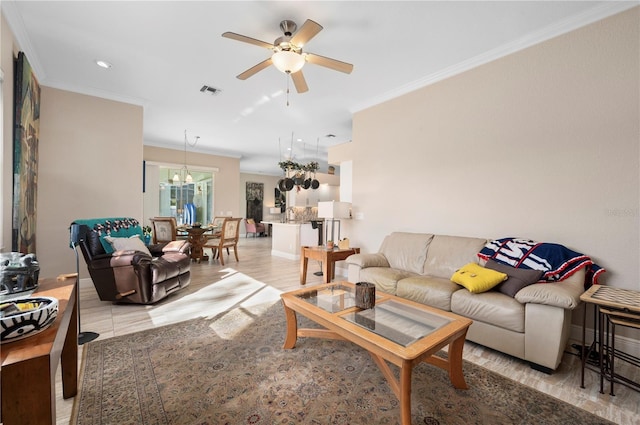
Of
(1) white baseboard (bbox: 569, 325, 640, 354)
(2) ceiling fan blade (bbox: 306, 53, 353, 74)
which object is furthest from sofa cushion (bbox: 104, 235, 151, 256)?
(1) white baseboard (bbox: 569, 325, 640, 354)

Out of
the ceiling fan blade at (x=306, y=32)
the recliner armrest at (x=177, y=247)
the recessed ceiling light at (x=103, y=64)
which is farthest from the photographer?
the recliner armrest at (x=177, y=247)

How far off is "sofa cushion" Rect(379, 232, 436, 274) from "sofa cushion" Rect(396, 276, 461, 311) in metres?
0.51

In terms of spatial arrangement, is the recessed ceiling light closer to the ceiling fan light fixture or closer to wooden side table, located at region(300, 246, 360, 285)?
the ceiling fan light fixture

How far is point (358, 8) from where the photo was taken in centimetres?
243

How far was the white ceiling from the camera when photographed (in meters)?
2.44

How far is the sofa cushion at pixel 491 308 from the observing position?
2131 mm

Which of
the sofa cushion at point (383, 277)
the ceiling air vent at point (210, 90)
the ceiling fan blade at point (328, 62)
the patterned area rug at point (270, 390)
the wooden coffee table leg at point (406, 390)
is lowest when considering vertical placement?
the patterned area rug at point (270, 390)

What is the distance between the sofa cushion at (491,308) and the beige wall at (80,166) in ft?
16.1

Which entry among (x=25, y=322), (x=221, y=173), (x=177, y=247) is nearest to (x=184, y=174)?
(x=221, y=173)

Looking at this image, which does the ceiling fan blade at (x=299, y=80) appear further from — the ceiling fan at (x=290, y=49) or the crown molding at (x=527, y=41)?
the crown molding at (x=527, y=41)

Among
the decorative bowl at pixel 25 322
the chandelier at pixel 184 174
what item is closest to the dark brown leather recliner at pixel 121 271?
the decorative bowl at pixel 25 322

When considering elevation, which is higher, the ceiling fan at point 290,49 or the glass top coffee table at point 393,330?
the ceiling fan at point 290,49

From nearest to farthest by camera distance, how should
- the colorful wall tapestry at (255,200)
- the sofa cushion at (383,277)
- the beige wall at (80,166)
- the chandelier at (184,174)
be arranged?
the sofa cushion at (383,277)
the beige wall at (80,166)
the chandelier at (184,174)
the colorful wall tapestry at (255,200)

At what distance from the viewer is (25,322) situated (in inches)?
37.1
